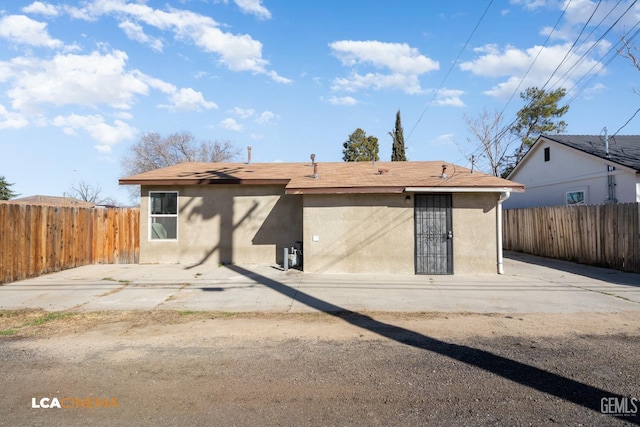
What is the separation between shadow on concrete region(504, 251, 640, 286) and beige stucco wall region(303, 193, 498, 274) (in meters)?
2.86

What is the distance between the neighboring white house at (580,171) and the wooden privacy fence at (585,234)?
9.29 feet

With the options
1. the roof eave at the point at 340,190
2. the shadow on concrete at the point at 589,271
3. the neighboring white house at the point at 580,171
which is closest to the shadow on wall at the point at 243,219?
the roof eave at the point at 340,190

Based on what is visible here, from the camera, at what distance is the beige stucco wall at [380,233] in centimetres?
1171

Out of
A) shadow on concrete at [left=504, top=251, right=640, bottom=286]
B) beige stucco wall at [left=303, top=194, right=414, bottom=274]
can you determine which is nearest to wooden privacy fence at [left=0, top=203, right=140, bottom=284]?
beige stucco wall at [left=303, top=194, right=414, bottom=274]

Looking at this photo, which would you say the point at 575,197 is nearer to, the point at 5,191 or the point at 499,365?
the point at 499,365

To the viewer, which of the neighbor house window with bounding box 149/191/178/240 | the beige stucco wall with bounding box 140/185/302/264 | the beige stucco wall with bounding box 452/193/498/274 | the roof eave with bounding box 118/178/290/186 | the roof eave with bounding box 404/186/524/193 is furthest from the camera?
the neighbor house window with bounding box 149/191/178/240

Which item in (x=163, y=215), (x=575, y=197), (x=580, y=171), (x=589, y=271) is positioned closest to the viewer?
(x=589, y=271)

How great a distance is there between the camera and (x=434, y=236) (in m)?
11.8

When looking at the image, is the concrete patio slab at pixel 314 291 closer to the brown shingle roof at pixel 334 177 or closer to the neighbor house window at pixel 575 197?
the brown shingle roof at pixel 334 177

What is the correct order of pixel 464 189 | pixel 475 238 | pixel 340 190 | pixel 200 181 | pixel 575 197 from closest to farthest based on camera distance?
pixel 464 189, pixel 340 190, pixel 475 238, pixel 200 181, pixel 575 197

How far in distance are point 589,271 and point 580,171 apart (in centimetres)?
822

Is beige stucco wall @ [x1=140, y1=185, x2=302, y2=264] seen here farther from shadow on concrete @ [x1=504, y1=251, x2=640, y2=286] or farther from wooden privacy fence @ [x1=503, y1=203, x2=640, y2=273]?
wooden privacy fence @ [x1=503, y1=203, x2=640, y2=273]

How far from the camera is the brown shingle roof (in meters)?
11.6

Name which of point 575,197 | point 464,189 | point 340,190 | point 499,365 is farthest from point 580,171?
point 499,365
